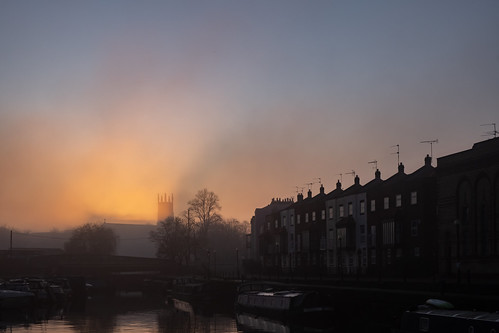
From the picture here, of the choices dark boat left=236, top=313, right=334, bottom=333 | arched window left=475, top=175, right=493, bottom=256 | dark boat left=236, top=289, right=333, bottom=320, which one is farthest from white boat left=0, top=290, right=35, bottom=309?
arched window left=475, top=175, right=493, bottom=256

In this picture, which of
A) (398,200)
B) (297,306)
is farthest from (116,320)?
(398,200)

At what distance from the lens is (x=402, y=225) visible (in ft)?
288

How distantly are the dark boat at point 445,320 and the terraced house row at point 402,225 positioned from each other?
1423 centimetres

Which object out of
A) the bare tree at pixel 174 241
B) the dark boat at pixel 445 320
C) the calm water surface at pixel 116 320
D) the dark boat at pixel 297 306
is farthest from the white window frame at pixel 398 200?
the bare tree at pixel 174 241

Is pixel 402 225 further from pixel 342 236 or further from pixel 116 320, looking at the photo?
pixel 116 320

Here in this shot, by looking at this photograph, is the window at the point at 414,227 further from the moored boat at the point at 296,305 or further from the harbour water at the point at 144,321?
the harbour water at the point at 144,321

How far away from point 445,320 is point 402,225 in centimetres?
4690

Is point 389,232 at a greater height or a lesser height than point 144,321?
greater

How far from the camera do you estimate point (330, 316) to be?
206ft

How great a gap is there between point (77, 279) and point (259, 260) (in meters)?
34.2

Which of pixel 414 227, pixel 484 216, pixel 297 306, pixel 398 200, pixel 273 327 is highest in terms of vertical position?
pixel 398 200

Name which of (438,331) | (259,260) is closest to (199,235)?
(259,260)

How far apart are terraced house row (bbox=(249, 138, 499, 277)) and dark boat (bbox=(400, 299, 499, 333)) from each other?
14.2m

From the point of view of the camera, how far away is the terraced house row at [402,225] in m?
68.2
